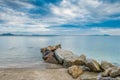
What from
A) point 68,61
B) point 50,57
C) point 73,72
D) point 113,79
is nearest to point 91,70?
point 73,72

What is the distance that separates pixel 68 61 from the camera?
13625mm

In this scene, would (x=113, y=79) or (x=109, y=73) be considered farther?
(x=109, y=73)

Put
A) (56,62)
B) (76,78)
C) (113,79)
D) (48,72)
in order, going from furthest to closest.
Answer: (56,62)
(48,72)
(76,78)
(113,79)

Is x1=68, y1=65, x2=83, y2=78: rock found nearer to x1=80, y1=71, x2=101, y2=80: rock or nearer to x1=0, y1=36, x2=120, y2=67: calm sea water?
x1=80, y1=71, x2=101, y2=80: rock

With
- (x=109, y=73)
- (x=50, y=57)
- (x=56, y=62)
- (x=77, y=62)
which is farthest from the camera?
(x=50, y=57)

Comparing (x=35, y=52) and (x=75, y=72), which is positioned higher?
(x=75, y=72)

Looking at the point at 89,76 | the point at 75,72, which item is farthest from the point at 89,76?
the point at 75,72

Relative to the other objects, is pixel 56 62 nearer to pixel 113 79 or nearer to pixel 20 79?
pixel 20 79

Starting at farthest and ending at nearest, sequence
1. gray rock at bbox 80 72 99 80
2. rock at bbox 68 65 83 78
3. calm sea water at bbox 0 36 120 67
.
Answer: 1. calm sea water at bbox 0 36 120 67
2. rock at bbox 68 65 83 78
3. gray rock at bbox 80 72 99 80

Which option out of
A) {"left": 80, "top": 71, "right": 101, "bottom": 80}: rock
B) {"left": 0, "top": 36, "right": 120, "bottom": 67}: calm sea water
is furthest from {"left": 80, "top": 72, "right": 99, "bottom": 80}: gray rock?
{"left": 0, "top": 36, "right": 120, "bottom": 67}: calm sea water

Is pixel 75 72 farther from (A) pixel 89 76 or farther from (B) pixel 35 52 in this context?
(B) pixel 35 52

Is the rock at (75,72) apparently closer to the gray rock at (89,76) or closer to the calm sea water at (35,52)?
the gray rock at (89,76)

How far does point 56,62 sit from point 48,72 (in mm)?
5174

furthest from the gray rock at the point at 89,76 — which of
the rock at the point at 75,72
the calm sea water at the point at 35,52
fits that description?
the calm sea water at the point at 35,52
